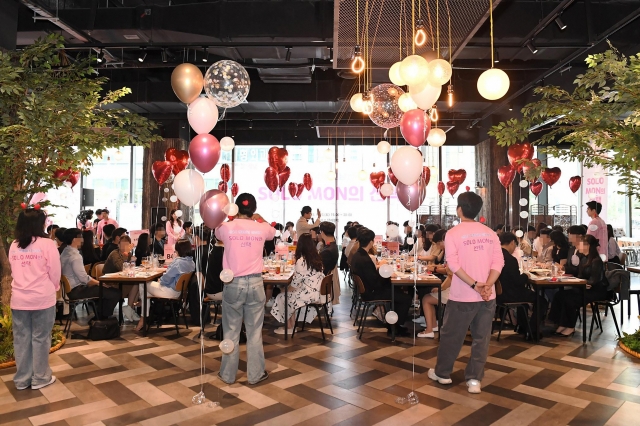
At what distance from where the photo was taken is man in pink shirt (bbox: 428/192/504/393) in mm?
3779

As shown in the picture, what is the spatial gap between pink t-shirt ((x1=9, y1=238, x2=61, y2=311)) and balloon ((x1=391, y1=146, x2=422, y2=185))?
10.2ft

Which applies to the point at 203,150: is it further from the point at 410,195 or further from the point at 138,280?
the point at 138,280

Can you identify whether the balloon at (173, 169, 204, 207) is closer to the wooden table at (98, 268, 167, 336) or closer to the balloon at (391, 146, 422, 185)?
the balloon at (391, 146, 422, 185)

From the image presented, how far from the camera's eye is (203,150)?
3.90 m

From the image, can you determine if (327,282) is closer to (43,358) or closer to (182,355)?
(182,355)

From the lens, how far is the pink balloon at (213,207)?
3.84 m

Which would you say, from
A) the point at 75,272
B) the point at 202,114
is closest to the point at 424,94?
the point at 202,114

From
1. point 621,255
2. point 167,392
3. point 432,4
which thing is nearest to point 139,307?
point 167,392

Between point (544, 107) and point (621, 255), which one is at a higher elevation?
point (544, 107)

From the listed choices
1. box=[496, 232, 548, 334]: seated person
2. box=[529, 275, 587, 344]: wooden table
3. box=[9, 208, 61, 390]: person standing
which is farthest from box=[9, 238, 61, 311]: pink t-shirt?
box=[529, 275, 587, 344]: wooden table

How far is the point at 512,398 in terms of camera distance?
379 centimetres

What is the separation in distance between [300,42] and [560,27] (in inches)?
142

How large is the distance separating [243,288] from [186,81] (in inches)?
74.5

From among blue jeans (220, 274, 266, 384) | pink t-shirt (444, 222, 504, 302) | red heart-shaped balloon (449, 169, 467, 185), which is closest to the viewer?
pink t-shirt (444, 222, 504, 302)
